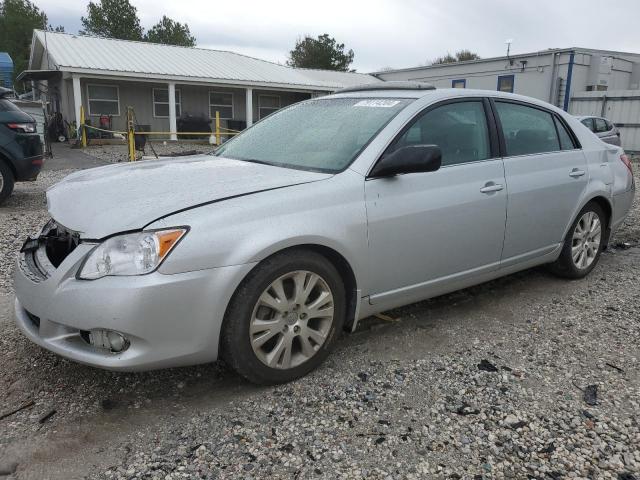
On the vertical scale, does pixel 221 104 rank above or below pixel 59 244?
above

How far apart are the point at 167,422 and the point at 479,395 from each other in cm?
162

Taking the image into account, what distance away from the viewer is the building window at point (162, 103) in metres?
23.3

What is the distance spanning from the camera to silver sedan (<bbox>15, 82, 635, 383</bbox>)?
2418 mm

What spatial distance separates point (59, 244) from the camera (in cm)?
284

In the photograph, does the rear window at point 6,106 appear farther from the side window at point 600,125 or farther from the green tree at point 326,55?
the green tree at point 326,55

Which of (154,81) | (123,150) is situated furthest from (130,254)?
(154,81)

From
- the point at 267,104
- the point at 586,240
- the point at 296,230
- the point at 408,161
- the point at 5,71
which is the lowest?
the point at 586,240

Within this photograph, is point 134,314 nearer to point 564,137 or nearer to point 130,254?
point 130,254

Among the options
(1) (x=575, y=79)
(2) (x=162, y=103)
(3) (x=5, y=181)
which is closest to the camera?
(3) (x=5, y=181)

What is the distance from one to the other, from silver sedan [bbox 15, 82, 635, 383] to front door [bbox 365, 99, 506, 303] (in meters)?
0.01

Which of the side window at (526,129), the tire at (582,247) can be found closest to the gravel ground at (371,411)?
the tire at (582,247)

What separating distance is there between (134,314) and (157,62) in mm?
22422

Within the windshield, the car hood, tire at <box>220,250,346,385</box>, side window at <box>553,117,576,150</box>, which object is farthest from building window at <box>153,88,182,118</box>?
tire at <box>220,250,346,385</box>

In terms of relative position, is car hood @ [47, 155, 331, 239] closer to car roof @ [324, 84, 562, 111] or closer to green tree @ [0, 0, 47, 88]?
car roof @ [324, 84, 562, 111]
